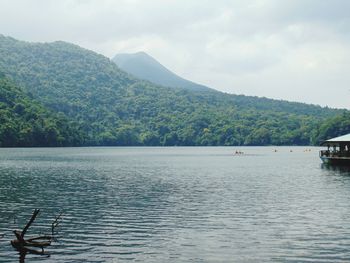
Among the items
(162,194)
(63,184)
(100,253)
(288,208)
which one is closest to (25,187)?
(63,184)

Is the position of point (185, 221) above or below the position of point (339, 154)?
below

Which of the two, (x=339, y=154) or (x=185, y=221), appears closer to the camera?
(x=185, y=221)

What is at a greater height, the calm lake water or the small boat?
the small boat

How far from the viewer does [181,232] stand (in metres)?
31.1

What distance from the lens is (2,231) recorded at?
3148 centimetres

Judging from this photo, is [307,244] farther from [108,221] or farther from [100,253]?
[108,221]

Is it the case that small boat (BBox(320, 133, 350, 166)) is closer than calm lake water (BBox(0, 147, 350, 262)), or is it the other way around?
calm lake water (BBox(0, 147, 350, 262))

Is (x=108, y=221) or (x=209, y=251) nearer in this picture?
(x=209, y=251)

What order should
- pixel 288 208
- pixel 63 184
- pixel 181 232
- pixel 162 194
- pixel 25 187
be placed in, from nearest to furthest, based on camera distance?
1. pixel 181 232
2. pixel 288 208
3. pixel 162 194
4. pixel 25 187
5. pixel 63 184

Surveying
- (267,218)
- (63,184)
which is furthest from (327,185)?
(63,184)

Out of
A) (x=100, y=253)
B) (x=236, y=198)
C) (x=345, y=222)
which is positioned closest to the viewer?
(x=100, y=253)

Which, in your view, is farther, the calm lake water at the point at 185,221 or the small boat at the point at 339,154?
the small boat at the point at 339,154

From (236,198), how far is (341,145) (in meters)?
60.1

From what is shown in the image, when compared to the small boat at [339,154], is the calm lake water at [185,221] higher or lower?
lower
